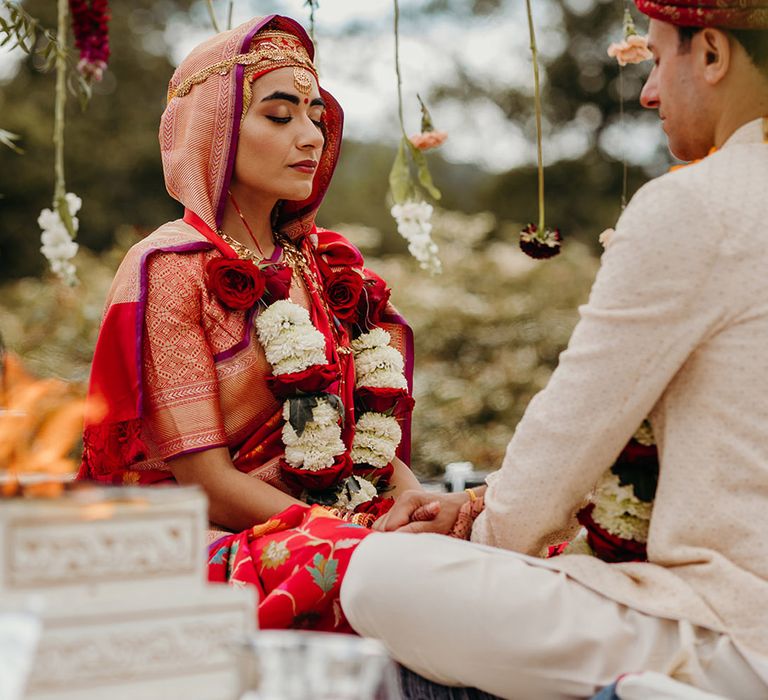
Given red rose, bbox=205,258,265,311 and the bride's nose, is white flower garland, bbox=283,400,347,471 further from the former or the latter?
the bride's nose

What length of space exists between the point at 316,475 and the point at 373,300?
705 millimetres

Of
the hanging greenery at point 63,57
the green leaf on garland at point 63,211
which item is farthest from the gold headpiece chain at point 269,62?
the green leaf on garland at point 63,211

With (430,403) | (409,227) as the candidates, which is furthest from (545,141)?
(409,227)

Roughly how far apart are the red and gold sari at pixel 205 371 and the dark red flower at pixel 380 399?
47 mm

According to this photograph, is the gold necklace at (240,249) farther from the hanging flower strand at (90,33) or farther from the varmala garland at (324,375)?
the hanging flower strand at (90,33)

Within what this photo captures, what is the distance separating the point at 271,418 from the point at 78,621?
1.48 metres

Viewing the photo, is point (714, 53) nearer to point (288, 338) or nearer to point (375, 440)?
point (288, 338)

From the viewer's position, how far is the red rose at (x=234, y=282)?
276cm

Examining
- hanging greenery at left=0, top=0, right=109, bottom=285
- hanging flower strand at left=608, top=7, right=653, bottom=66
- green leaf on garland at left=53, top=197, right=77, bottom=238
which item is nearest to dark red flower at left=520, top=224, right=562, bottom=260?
hanging flower strand at left=608, top=7, right=653, bottom=66

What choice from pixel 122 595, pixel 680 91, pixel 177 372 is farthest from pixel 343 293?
pixel 122 595

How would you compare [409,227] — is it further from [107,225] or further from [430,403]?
[107,225]

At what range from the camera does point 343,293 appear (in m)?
3.15

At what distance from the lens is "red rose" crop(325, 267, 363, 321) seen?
3.13 metres

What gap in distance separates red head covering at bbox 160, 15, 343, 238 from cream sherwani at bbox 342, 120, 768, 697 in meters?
1.28
